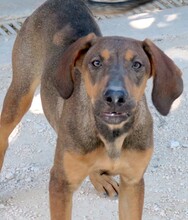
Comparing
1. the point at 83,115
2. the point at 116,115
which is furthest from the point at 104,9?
the point at 116,115

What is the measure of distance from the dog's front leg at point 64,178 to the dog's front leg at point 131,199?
0.30 metres

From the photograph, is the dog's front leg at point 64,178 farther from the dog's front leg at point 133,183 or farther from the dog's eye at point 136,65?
the dog's eye at point 136,65

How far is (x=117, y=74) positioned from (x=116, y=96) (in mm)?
157

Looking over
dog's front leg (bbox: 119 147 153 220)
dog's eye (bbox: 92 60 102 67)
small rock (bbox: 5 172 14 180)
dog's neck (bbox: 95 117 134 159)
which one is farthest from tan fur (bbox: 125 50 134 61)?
small rock (bbox: 5 172 14 180)

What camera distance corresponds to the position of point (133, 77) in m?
3.68

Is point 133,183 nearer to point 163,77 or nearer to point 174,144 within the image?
point 163,77

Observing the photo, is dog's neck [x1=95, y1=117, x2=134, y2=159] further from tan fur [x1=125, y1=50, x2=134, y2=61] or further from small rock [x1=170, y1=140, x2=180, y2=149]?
small rock [x1=170, y1=140, x2=180, y2=149]

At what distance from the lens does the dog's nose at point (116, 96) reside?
3508mm

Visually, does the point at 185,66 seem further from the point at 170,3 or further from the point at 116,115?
the point at 116,115

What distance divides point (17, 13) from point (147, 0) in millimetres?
2529

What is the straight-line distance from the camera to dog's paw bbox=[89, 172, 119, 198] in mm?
5059

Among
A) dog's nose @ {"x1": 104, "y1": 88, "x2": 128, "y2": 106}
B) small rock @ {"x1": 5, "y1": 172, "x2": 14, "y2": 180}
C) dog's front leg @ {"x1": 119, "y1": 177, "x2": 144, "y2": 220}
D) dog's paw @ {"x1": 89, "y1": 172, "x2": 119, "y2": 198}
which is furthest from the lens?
small rock @ {"x1": 5, "y1": 172, "x2": 14, "y2": 180}

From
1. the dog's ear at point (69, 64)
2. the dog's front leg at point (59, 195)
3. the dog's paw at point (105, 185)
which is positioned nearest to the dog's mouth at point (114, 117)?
the dog's ear at point (69, 64)

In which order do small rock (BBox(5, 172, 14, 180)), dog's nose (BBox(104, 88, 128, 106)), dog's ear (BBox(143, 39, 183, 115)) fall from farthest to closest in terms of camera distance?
1. small rock (BBox(5, 172, 14, 180))
2. dog's ear (BBox(143, 39, 183, 115))
3. dog's nose (BBox(104, 88, 128, 106))
